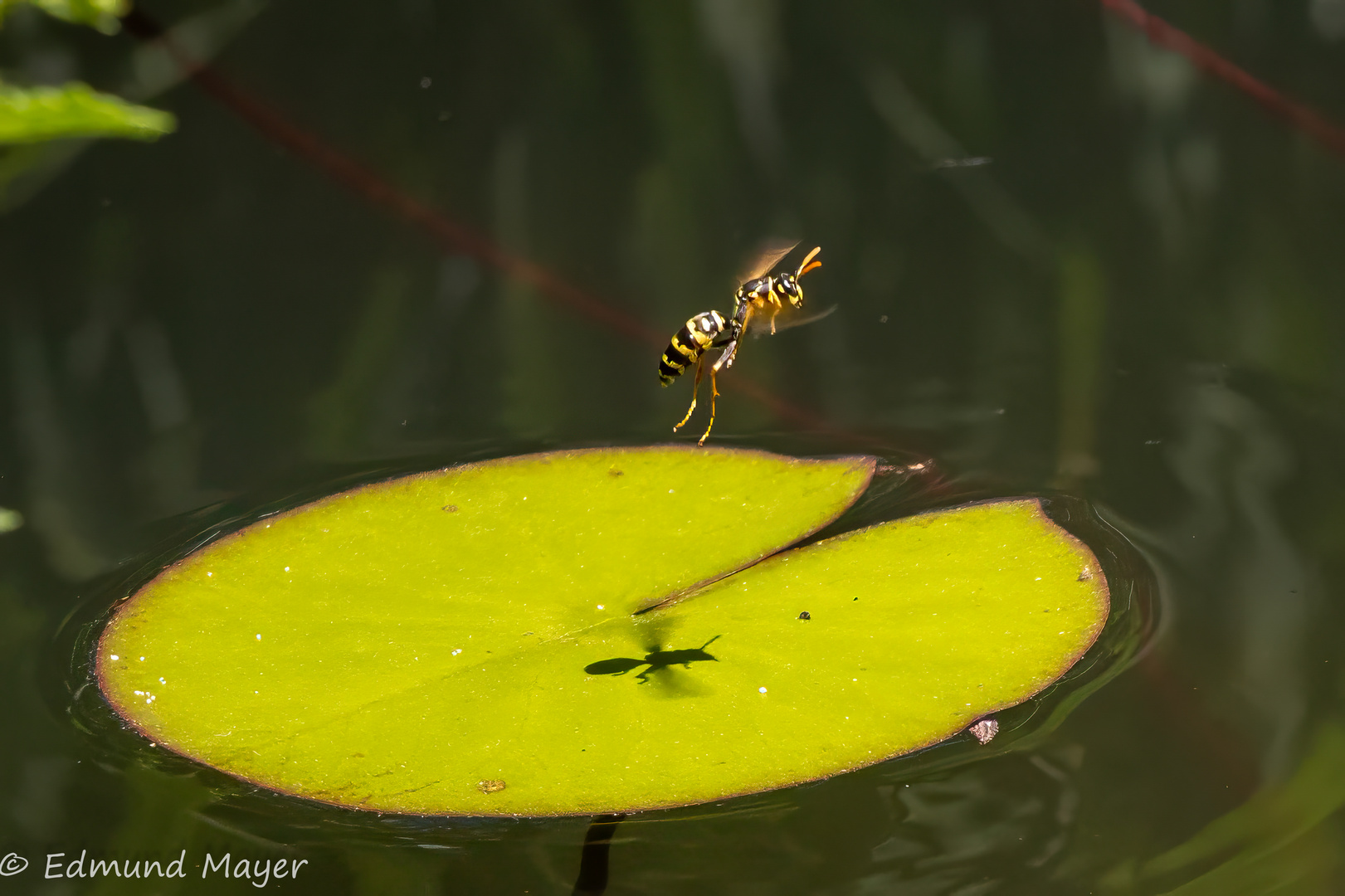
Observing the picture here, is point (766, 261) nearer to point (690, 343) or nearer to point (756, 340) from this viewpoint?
point (690, 343)

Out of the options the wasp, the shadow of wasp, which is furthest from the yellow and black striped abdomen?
the shadow of wasp

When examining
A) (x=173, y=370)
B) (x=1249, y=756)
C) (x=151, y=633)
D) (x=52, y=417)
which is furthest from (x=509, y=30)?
(x=1249, y=756)

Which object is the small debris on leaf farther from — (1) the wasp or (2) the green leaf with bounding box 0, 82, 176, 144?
(2) the green leaf with bounding box 0, 82, 176, 144

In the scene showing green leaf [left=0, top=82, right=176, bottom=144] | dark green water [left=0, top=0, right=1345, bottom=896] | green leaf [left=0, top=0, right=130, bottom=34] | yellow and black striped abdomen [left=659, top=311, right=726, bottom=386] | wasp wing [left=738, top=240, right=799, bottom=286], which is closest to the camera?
green leaf [left=0, top=82, right=176, bottom=144]

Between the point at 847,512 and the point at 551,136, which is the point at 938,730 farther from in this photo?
the point at 551,136

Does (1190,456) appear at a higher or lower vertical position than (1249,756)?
higher

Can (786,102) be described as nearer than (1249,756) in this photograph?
No

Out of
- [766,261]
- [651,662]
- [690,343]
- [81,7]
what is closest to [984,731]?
[651,662]
